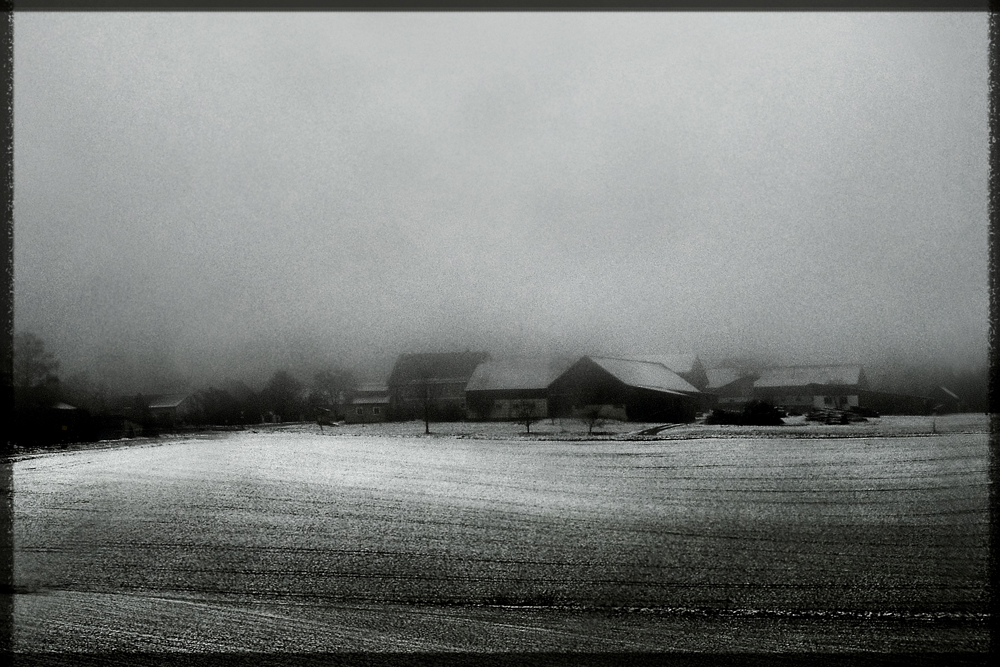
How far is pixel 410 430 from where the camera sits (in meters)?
2.70

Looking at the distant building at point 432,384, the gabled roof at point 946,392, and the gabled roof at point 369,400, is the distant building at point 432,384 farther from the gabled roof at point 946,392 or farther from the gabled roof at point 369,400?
the gabled roof at point 946,392

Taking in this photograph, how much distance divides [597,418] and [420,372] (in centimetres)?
74

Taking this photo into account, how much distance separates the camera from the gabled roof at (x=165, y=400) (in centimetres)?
289

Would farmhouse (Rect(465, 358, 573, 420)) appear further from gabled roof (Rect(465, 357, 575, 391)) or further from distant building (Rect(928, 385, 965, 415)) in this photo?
distant building (Rect(928, 385, 965, 415))

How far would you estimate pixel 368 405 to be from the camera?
2750 millimetres

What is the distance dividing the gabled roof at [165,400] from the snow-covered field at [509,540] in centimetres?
16

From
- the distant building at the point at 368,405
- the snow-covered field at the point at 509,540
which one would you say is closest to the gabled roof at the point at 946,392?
the snow-covered field at the point at 509,540

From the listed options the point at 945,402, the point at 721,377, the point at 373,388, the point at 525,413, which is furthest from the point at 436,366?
the point at 945,402

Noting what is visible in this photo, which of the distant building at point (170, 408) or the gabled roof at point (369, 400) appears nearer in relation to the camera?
the gabled roof at point (369, 400)

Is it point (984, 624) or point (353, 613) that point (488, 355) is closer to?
point (353, 613)

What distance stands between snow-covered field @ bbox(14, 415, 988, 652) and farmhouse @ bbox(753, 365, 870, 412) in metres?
0.12

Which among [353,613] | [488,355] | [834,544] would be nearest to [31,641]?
[353,613]

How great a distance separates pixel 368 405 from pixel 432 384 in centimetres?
30

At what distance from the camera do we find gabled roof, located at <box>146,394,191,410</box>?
2.89 m
